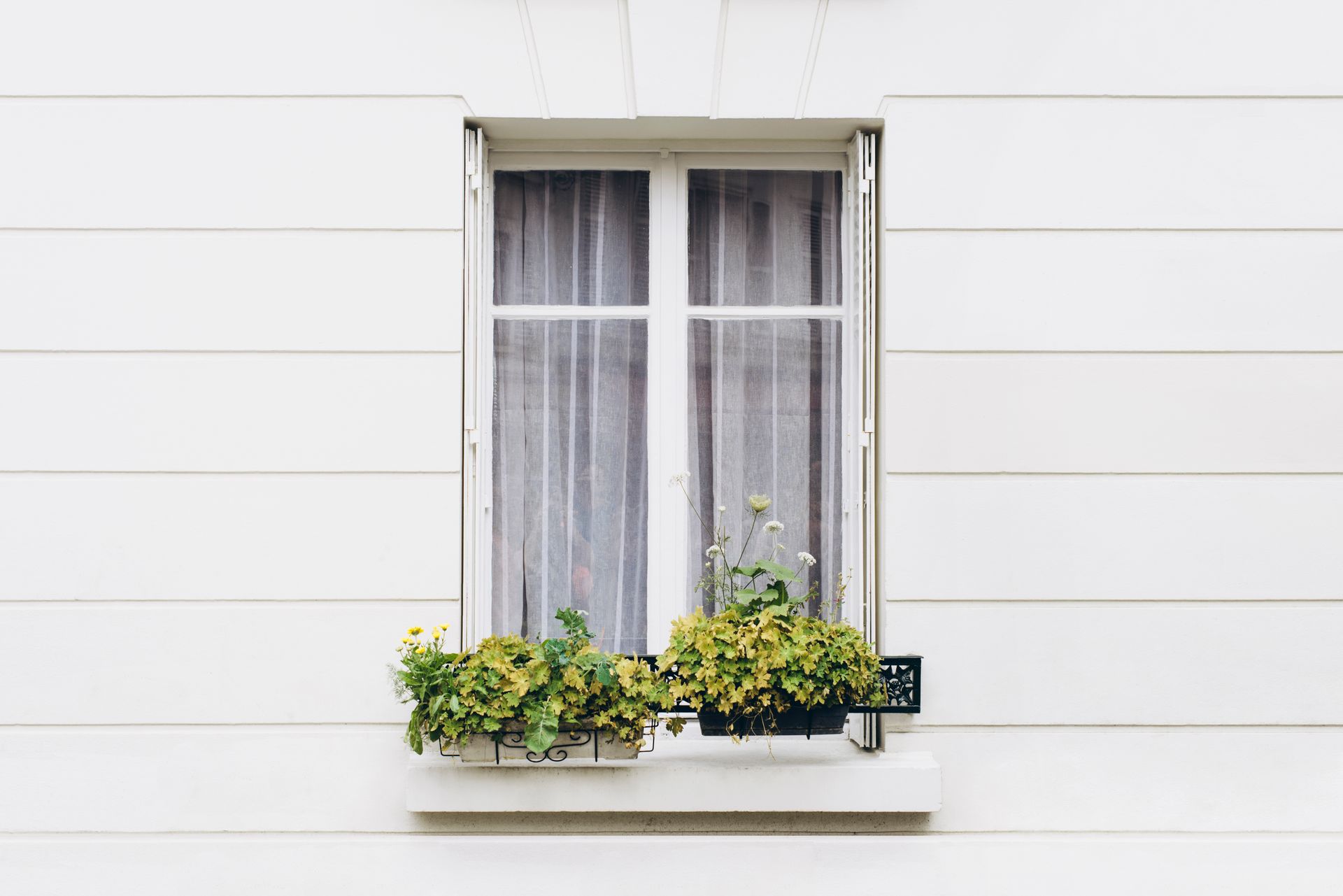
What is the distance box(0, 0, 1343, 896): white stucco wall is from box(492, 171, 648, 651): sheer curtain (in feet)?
0.99

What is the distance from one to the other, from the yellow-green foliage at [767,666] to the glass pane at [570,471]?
0.49 meters

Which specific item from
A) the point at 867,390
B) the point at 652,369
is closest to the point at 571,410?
the point at 652,369

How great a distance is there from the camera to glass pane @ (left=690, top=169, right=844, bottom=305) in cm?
363

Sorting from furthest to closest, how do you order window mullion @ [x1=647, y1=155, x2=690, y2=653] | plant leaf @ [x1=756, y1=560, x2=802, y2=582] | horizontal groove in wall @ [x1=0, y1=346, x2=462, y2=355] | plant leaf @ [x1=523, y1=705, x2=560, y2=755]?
window mullion @ [x1=647, y1=155, x2=690, y2=653] < horizontal groove in wall @ [x1=0, y1=346, x2=462, y2=355] < plant leaf @ [x1=756, y1=560, x2=802, y2=582] < plant leaf @ [x1=523, y1=705, x2=560, y2=755]

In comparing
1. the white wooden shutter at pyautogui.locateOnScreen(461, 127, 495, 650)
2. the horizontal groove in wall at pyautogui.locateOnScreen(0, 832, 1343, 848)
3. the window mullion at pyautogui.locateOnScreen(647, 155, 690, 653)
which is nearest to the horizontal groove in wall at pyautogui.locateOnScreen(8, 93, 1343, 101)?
the white wooden shutter at pyautogui.locateOnScreen(461, 127, 495, 650)

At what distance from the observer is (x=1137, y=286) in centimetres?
337

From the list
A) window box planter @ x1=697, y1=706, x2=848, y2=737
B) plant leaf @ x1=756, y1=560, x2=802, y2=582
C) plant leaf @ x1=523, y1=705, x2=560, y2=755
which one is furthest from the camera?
plant leaf @ x1=756, y1=560, x2=802, y2=582

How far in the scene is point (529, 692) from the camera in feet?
10.2

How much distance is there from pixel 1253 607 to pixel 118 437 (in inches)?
155

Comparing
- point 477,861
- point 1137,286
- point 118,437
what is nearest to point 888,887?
point 477,861

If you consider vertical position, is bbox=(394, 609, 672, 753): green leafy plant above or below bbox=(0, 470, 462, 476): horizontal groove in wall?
below

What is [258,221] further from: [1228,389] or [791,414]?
[1228,389]

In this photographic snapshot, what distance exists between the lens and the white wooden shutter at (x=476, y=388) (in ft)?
11.1

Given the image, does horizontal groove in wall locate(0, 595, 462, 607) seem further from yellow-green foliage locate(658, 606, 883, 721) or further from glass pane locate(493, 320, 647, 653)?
yellow-green foliage locate(658, 606, 883, 721)
